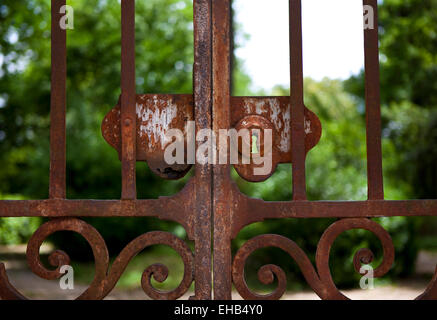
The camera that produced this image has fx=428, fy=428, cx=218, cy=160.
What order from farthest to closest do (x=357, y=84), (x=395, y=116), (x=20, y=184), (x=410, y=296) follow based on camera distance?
(x=357, y=84) → (x=20, y=184) → (x=395, y=116) → (x=410, y=296)

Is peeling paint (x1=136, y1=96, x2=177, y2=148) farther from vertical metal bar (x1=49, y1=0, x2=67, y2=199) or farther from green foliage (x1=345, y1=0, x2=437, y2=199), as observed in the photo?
green foliage (x1=345, y1=0, x2=437, y2=199)

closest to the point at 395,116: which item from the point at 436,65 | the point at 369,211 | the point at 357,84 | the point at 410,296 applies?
the point at 436,65

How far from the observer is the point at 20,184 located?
11.6 metres

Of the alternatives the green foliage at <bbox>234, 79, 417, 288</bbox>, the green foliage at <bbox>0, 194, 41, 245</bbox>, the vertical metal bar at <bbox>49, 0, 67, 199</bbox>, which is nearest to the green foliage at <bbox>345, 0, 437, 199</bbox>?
the green foliage at <bbox>234, 79, 417, 288</bbox>

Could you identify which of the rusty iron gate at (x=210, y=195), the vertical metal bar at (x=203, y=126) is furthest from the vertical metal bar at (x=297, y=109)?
the vertical metal bar at (x=203, y=126)

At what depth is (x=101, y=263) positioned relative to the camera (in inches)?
57.8

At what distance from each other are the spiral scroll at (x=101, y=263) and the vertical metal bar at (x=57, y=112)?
131mm

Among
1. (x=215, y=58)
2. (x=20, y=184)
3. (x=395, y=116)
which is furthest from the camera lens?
(x=20, y=184)

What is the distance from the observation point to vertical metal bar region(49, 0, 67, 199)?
1.49 meters

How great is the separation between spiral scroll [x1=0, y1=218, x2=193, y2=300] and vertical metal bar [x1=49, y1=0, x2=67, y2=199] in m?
0.13

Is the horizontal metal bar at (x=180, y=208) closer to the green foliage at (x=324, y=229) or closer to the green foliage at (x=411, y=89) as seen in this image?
the green foliage at (x=324, y=229)

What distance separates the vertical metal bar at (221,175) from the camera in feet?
4.84
